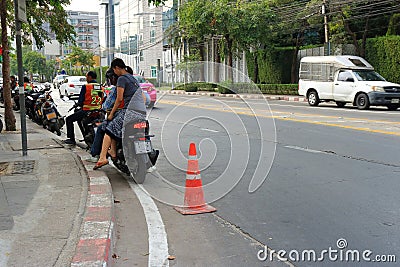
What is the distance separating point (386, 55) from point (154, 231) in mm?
24931

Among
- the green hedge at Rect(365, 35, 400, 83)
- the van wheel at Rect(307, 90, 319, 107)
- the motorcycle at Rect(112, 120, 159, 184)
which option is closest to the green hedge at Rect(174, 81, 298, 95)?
the motorcycle at Rect(112, 120, 159, 184)

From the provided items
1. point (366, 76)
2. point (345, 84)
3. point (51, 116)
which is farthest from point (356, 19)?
point (51, 116)

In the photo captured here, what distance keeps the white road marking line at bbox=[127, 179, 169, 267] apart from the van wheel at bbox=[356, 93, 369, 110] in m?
15.1

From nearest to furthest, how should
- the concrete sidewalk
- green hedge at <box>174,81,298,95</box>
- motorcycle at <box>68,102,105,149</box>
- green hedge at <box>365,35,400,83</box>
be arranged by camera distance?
the concrete sidewalk
green hedge at <box>174,81,298,95</box>
motorcycle at <box>68,102,105,149</box>
green hedge at <box>365,35,400,83</box>

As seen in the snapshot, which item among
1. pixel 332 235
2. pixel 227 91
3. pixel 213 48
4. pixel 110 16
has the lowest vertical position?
pixel 332 235

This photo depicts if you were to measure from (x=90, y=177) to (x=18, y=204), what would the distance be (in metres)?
A: 1.44

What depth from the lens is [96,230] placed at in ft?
14.5

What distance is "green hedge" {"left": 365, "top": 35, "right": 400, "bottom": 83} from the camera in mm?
25891

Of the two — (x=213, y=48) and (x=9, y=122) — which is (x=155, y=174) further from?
(x=213, y=48)

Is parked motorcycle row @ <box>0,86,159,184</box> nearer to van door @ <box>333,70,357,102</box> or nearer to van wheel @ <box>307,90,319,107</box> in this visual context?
van door @ <box>333,70,357,102</box>

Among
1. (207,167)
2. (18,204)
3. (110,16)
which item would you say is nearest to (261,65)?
(207,167)

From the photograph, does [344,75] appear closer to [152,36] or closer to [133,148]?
[133,148]

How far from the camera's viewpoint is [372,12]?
29.0 metres

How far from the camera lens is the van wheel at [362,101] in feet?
64.0
